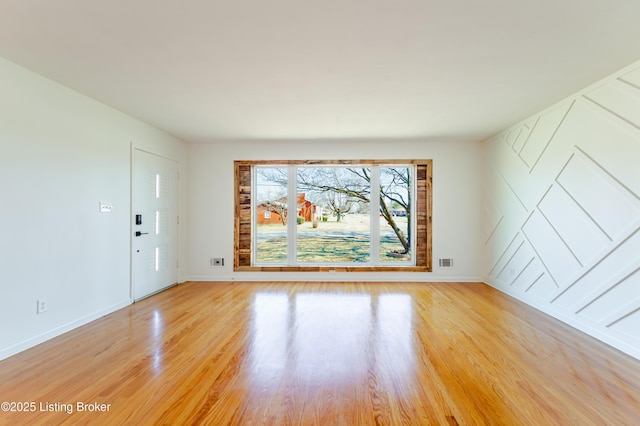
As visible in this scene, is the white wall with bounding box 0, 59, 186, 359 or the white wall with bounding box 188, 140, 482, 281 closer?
the white wall with bounding box 0, 59, 186, 359

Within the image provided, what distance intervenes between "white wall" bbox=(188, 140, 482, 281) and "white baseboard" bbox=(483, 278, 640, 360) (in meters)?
1.56

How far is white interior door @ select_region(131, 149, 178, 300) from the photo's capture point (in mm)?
4219

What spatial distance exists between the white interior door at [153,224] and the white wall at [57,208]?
190 mm

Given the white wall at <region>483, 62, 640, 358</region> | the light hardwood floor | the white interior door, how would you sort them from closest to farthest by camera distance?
1. the light hardwood floor
2. the white wall at <region>483, 62, 640, 358</region>
3. the white interior door

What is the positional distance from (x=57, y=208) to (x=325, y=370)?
3.04m

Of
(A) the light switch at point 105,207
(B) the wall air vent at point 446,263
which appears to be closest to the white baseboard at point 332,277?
(B) the wall air vent at point 446,263

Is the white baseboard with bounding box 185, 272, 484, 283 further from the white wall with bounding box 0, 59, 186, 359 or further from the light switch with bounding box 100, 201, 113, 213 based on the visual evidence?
the light switch with bounding box 100, 201, 113, 213

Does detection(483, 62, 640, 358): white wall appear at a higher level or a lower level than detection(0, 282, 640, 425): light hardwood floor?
higher

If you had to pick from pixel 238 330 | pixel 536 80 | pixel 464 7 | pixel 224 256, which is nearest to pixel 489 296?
pixel 536 80

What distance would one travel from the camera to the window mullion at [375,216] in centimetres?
563

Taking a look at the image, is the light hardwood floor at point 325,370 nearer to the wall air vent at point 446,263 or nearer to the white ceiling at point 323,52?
the wall air vent at point 446,263

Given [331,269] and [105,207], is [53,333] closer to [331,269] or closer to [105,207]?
[105,207]

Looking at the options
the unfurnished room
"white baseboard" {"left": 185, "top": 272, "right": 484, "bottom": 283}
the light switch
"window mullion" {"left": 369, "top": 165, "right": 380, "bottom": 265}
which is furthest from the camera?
"window mullion" {"left": 369, "top": 165, "right": 380, "bottom": 265}

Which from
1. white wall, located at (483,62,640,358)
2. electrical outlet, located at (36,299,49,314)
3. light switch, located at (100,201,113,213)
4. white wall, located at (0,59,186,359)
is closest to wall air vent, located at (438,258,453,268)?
white wall, located at (483,62,640,358)
